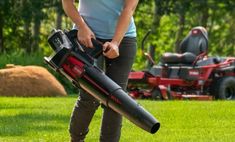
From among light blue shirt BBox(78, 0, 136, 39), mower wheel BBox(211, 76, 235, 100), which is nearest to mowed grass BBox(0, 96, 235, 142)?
light blue shirt BBox(78, 0, 136, 39)

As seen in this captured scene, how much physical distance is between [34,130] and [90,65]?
13.8ft

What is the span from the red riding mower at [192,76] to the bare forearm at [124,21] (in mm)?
13378

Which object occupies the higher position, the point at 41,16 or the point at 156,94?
the point at 156,94

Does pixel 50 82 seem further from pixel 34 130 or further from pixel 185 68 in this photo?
pixel 34 130

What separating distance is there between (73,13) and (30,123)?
4.88 meters

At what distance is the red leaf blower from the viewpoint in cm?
515

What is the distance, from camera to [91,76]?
17.7ft

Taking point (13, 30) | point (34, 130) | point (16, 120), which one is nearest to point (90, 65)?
point (34, 130)

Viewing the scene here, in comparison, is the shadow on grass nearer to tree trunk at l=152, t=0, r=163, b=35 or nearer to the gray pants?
the gray pants

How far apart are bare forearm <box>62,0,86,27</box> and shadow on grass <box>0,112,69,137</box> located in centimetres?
341

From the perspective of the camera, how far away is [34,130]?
951 centimetres

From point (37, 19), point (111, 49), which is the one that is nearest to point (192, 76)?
point (37, 19)

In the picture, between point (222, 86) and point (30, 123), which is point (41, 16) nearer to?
point (222, 86)

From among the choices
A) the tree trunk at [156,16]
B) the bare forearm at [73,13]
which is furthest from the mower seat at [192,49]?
the bare forearm at [73,13]
